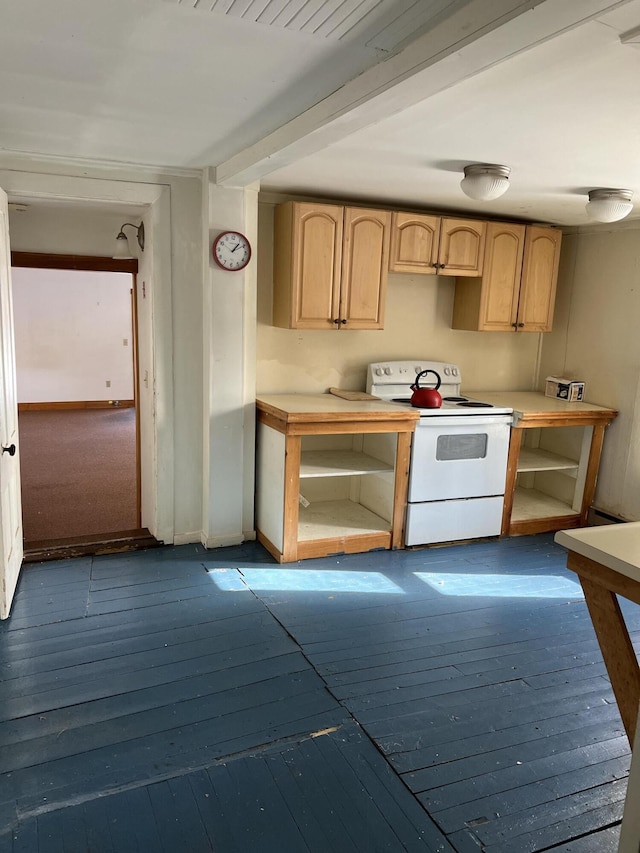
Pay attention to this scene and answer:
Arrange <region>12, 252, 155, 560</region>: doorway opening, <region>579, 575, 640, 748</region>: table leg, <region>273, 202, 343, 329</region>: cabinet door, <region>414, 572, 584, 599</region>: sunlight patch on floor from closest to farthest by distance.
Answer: <region>579, 575, 640, 748</region>: table leg → <region>414, 572, 584, 599</region>: sunlight patch on floor → <region>273, 202, 343, 329</region>: cabinet door → <region>12, 252, 155, 560</region>: doorway opening

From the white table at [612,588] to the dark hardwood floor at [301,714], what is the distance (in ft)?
1.82

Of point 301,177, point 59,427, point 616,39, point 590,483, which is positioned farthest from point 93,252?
point 59,427

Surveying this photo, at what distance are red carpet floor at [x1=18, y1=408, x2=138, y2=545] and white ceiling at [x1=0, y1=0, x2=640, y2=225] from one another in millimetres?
2495

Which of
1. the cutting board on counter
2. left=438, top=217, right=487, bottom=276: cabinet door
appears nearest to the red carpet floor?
the cutting board on counter

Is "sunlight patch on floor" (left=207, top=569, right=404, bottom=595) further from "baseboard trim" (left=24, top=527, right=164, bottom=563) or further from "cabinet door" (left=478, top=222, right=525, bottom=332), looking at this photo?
"cabinet door" (left=478, top=222, right=525, bottom=332)

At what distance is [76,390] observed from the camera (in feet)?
31.9

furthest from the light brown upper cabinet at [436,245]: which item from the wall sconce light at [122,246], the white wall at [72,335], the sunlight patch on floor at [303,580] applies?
the white wall at [72,335]

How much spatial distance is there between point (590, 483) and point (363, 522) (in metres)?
1.76

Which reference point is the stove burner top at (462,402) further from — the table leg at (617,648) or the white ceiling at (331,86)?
the table leg at (617,648)

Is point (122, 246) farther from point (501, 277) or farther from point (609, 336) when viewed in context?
point (609, 336)

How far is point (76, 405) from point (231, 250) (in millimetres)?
6756

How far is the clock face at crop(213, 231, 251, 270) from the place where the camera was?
12.3 feet

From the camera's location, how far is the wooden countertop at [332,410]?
12.3 feet

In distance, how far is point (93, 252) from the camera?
4.37m
